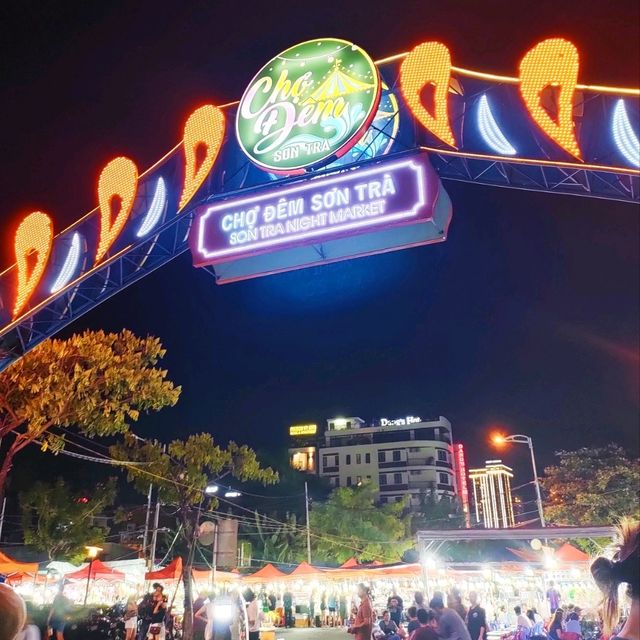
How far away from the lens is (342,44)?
7.96 m

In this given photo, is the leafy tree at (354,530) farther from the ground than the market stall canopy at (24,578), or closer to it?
farther from the ground

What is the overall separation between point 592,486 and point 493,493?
7281 cm

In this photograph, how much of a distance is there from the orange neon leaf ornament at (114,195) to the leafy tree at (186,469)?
43.5 feet

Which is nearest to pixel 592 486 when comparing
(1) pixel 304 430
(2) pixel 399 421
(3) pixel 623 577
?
(3) pixel 623 577

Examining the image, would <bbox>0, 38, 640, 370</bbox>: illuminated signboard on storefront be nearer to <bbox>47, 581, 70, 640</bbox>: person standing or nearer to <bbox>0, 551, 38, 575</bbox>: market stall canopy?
<bbox>47, 581, 70, 640</bbox>: person standing

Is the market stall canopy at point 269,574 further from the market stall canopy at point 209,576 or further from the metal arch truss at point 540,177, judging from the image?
the metal arch truss at point 540,177

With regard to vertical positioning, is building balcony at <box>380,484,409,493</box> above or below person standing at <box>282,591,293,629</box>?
above

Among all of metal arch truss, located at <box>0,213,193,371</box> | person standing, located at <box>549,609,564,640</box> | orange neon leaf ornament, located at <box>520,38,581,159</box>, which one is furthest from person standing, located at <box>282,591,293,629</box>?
orange neon leaf ornament, located at <box>520,38,581,159</box>

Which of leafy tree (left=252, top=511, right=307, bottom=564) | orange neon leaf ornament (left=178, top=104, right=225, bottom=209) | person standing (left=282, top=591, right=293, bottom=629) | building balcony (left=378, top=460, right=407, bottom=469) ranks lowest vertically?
person standing (left=282, top=591, right=293, bottom=629)

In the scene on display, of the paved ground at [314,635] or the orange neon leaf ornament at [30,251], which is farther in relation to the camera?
the paved ground at [314,635]

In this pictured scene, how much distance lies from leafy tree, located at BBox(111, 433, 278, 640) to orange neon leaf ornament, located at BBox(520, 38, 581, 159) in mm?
16378

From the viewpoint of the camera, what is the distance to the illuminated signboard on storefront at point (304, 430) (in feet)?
288

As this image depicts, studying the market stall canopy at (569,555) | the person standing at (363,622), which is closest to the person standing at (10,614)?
the person standing at (363,622)

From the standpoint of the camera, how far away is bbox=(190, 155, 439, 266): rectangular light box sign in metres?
6.75
